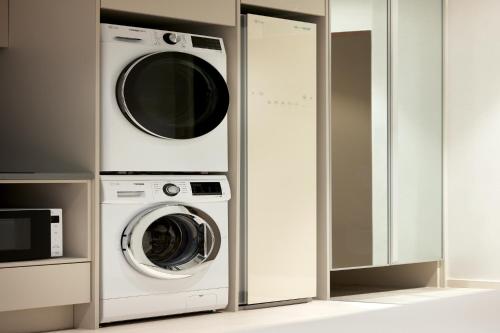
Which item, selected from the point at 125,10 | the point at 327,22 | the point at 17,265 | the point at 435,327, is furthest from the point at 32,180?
the point at 435,327

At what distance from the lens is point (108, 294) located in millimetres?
3676

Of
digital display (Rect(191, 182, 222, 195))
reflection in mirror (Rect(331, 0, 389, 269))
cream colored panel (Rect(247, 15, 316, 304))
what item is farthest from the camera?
reflection in mirror (Rect(331, 0, 389, 269))

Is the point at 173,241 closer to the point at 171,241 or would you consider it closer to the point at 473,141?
the point at 171,241

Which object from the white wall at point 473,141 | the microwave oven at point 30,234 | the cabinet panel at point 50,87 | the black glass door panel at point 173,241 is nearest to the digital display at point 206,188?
the black glass door panel at point 173,241

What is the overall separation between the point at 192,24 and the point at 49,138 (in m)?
0.90

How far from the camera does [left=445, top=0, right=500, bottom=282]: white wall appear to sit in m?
5.19

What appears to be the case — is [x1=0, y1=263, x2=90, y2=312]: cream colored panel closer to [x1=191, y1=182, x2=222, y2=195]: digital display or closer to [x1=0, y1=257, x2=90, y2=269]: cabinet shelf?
[x1=0, y1=257, x2=90, y2=269]: cabinet shelf

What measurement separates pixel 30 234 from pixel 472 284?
2.85m

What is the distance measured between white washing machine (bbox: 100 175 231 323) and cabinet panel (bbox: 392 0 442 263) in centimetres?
133

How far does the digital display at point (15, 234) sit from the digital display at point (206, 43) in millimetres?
1149

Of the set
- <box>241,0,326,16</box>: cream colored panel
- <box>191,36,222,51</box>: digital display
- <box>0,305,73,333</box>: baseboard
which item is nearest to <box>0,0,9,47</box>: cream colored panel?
<box>191,36,222,51</box>: digital display

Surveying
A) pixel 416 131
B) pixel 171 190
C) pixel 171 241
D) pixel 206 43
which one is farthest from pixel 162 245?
pixel 416 131

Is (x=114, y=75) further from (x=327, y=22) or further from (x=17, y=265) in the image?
(x=327, y=22)

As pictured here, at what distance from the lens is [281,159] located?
174 inches
